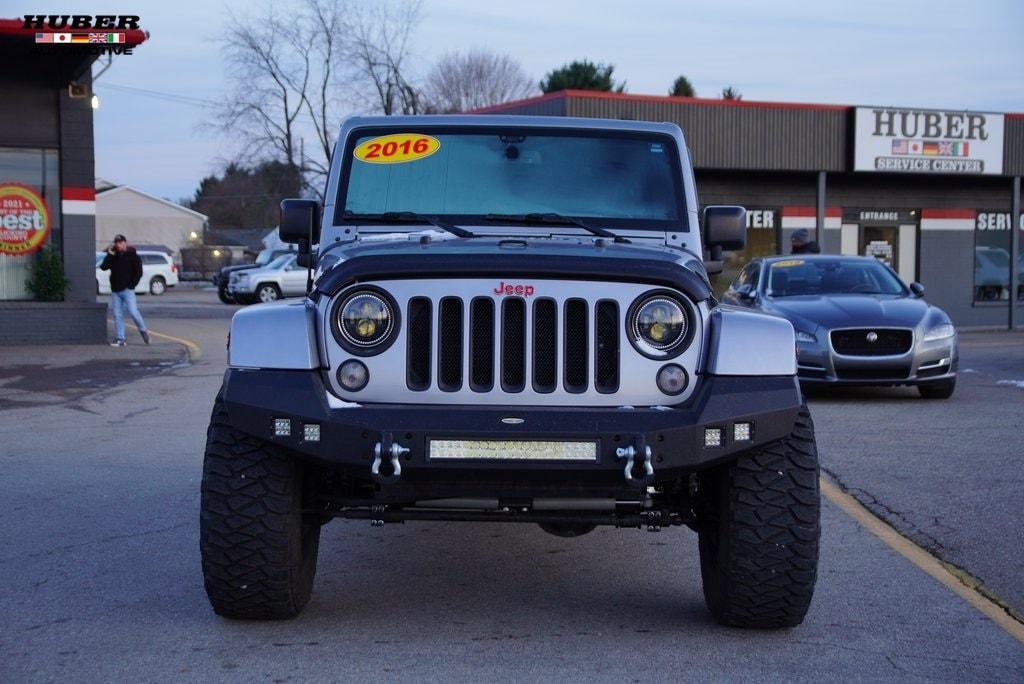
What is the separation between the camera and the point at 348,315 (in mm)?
5062

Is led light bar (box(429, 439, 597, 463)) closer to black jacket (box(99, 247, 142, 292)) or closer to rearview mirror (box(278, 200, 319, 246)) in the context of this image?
rearview mirror (box(278, 200, 319, 246))

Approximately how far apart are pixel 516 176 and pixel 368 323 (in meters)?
1.73

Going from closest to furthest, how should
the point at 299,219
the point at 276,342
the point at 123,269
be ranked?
1. the point at 276,342
2. the point at 299,219
3. the point at 123,269

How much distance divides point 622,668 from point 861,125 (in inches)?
1036

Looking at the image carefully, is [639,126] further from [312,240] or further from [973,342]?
[973,342]

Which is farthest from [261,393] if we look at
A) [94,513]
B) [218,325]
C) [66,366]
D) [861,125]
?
[861,125]

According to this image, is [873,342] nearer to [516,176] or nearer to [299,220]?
[516,176]

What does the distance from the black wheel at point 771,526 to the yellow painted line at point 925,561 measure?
3.14 feet

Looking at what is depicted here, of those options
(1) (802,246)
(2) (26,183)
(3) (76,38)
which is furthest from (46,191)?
(1) (802,246)

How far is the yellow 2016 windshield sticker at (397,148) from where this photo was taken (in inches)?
257

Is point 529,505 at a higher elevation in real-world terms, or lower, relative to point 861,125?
lower

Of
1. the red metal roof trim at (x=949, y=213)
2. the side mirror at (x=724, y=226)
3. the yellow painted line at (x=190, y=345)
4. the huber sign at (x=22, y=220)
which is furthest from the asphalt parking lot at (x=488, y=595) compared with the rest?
the red metal roof trim at (x=949, y=213)

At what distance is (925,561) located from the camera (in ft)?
21.7

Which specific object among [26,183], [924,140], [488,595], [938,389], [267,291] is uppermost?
[924,140]
